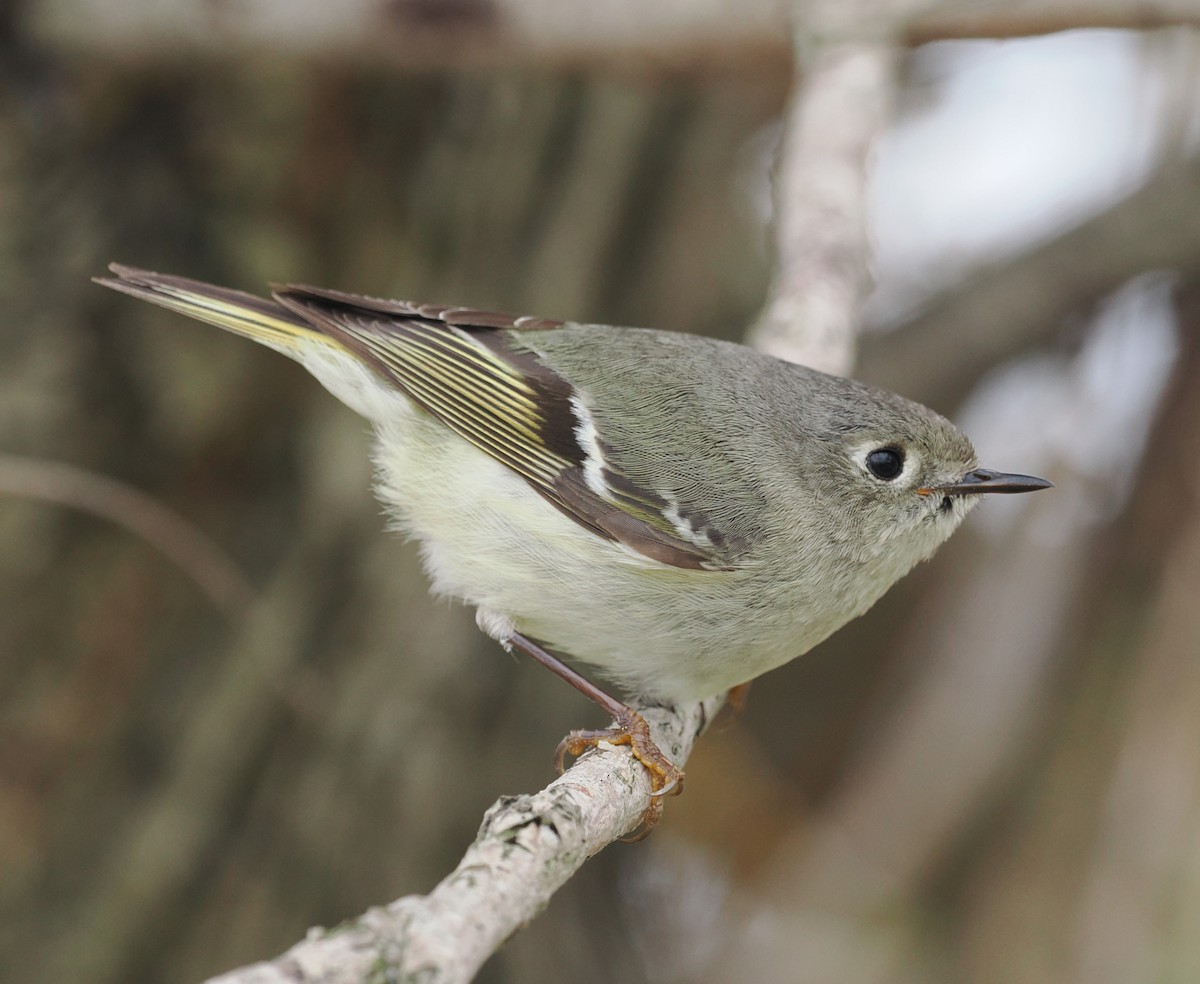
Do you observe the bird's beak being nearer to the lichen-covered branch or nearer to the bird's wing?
the bird's wing

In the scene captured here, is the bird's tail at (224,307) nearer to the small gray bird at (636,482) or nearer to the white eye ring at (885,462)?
the small gray bird at (636,482)

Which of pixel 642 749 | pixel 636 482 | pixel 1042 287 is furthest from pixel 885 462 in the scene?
pixel 1042 287

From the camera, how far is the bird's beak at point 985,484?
90.6 inches

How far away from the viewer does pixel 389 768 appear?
326 cm

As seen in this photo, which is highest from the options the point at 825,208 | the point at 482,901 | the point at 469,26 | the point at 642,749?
the point at 469,26

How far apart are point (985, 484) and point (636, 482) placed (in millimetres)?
678

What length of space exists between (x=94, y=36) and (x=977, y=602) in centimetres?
298

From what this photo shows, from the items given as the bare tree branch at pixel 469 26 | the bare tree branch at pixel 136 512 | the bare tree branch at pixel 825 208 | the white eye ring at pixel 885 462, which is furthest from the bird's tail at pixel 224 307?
the white eye ring at pixel 885 462

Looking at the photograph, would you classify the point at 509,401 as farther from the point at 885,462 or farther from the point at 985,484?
the point at 985,484

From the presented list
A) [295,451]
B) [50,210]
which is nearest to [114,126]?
[50,210]

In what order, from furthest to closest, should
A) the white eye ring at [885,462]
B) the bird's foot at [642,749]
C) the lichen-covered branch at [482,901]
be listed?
1. the white eye ring at [885,462]
2. the bird's foot at [642,749]
3. the lichen-covered branch at [482,901]

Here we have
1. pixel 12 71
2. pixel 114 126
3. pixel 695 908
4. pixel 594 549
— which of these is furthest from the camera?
pixel 695 908

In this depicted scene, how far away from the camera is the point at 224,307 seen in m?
2.49

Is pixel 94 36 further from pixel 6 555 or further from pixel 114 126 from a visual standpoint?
pixel 6 555
